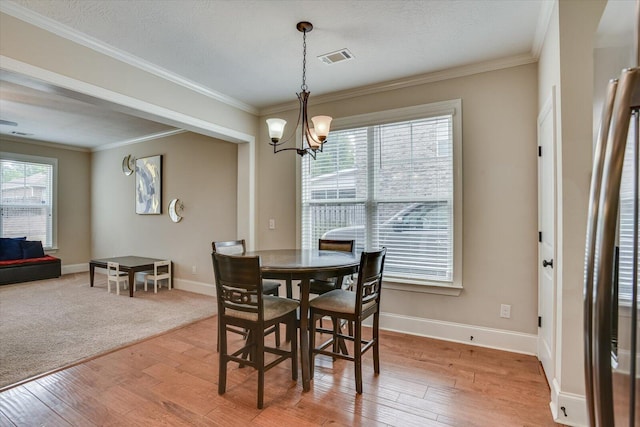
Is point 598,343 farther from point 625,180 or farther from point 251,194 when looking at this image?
point 251,194

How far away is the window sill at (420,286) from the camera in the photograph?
10.2ft

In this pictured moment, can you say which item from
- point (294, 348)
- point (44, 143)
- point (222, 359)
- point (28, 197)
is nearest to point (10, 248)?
point (28, 197)

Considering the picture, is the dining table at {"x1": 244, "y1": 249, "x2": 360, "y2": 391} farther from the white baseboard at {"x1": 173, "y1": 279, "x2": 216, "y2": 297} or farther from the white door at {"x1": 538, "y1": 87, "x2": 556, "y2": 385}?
the white baseboard at {"x1": 173, "y1": 279, "x2": 216, "y2": 297}

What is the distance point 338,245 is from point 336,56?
1.78 metres

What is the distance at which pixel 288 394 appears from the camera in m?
2.20

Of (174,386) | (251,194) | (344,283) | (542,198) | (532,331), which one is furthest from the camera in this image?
(251,194)

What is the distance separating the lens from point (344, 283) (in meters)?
3.37

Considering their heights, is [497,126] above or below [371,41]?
below

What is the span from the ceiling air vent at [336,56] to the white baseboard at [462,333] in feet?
8.56

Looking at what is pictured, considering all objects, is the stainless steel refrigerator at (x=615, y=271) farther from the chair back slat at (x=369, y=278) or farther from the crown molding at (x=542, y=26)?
the crown molding at (x=542, y=26)

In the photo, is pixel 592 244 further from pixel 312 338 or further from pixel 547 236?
pixel 547 236

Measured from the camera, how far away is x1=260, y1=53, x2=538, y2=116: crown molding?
2.88 m

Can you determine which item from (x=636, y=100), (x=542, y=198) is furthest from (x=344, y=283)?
(x=636, y=100)

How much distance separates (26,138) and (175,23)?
18.8 ft
